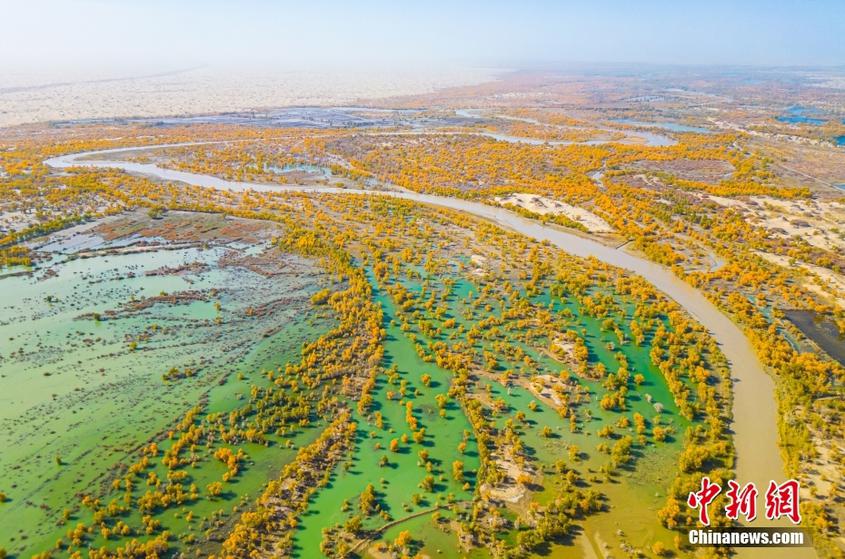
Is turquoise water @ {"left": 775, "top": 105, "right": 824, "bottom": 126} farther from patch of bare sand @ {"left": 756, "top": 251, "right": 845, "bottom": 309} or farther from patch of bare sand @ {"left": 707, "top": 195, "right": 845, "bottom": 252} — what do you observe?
patch of bare sand @ {"left": 756, "top": 251, "right": 845, "bottom": 309}

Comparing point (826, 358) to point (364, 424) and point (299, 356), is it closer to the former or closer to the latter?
point (364, 424)

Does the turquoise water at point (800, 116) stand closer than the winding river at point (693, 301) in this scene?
No

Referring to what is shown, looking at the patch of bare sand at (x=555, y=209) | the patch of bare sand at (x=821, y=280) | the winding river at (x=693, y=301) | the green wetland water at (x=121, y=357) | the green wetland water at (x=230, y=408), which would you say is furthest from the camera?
the patch of bare sand at (x=555, y=209)

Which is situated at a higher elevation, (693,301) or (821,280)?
(821,280)

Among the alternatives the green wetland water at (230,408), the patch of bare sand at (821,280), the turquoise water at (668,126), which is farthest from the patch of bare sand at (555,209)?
the turquoise water at (668,126)

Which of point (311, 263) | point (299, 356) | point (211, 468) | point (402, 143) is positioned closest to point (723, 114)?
point (402, 143)

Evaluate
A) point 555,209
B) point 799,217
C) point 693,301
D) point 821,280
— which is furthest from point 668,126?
point 693,301

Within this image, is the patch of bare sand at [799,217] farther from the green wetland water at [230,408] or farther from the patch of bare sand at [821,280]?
the green wetland water at [230,408]

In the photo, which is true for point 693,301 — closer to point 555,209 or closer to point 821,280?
point 821,280

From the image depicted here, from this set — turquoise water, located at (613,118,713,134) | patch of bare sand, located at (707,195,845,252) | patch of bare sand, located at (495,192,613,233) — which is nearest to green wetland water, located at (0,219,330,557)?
patch of bare sand, located at (495,192,613,233)
